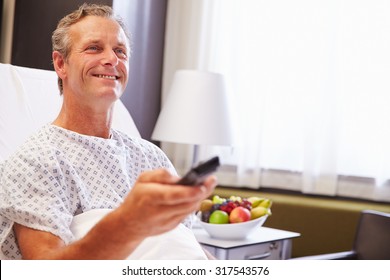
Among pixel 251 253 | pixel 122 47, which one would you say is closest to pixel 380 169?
pixel 251 253

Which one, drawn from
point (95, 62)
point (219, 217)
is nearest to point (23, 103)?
point (95, 62)

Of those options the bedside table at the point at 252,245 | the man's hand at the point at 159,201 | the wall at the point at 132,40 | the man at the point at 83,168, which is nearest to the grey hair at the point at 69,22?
the man at the point at 83,168

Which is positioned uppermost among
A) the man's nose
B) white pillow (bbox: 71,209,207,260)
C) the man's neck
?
the man's nose

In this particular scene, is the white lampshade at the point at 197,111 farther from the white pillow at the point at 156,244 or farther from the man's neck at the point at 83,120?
the white pillow at the point at 156,244

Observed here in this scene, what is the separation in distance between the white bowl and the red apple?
0.03m

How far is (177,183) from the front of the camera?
771mm

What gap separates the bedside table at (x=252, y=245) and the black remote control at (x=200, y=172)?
4.86 ft

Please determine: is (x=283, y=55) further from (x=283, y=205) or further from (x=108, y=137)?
(x=108, y=137)

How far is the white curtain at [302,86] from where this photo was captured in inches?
120

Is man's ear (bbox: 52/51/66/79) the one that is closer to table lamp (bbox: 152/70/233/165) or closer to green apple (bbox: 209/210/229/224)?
green apple (bbox: 209/210/229/224)

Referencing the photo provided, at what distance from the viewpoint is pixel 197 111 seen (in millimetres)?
2795

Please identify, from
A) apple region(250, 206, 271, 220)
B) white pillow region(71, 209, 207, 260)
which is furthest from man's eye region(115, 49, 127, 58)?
apple region(250, 206, 271, 220)

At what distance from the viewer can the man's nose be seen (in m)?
1.46
